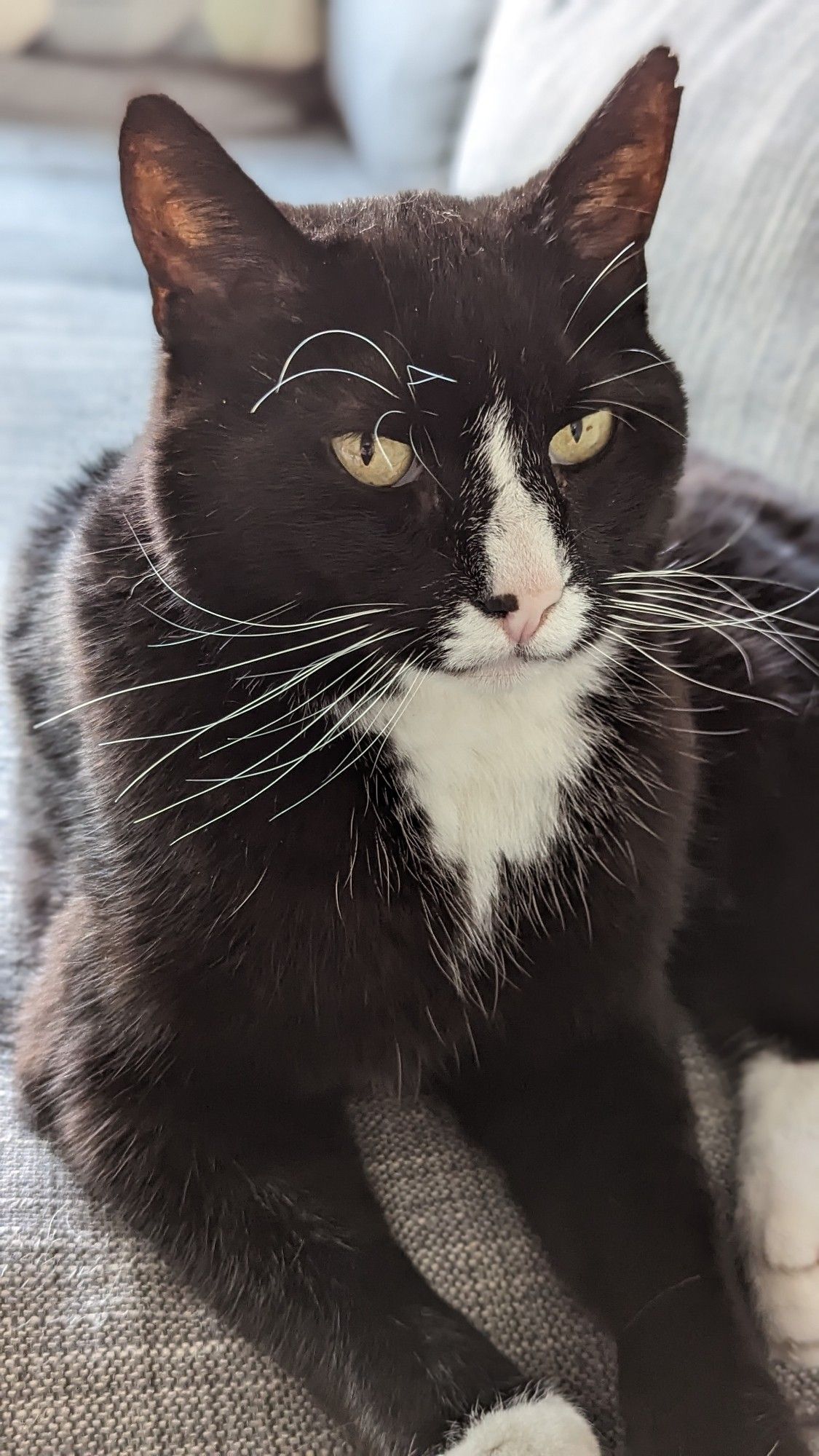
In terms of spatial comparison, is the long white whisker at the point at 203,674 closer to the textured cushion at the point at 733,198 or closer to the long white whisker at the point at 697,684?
the long white whisker at the point at 697,684

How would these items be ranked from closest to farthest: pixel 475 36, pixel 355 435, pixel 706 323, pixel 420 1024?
pixel 355 435 → pixel 420 1024 → pixel 706 323 → pixel 475 36

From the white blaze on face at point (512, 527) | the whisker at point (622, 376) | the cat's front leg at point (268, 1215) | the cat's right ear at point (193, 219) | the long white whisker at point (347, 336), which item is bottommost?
the cat's front leg at point (268, 1215)

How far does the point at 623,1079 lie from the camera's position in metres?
0.73

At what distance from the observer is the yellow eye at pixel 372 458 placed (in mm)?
581

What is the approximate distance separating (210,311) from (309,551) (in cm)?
13

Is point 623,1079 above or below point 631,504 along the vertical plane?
below

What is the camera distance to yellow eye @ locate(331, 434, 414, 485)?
0.58 metres

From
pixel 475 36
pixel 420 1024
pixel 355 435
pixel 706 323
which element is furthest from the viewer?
pixel 475 36

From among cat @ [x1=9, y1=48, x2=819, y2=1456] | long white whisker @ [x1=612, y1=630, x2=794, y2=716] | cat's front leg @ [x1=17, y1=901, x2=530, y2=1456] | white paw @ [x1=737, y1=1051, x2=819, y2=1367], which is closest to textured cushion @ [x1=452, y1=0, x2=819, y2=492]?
long white whisker @ [x1=612, y1=630, x2=794, y2=716]

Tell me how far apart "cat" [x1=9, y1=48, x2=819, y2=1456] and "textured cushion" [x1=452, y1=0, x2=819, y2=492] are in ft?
1.44

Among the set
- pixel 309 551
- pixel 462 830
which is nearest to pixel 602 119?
pixel 309 551

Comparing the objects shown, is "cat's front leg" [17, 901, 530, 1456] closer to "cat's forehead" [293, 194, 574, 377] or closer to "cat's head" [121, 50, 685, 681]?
"cat's head" [121, 50, 685, 681]

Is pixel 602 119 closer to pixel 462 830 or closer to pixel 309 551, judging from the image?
pixel 309 551

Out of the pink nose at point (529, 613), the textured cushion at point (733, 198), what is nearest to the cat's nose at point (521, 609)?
the pink nose at point (529, 613)
